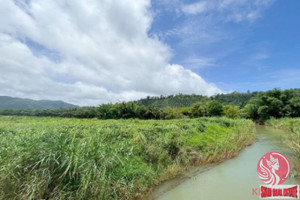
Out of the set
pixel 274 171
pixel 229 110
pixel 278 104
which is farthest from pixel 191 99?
pixel 274 171

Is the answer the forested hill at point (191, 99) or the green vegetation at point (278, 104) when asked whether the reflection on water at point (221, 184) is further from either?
the forested hill at point (191, 99)

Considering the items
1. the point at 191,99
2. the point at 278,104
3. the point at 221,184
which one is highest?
the point at 191,99

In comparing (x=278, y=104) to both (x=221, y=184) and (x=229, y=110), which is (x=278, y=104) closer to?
(x=229, y=110)

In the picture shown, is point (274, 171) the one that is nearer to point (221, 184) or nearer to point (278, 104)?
point (221, 184)

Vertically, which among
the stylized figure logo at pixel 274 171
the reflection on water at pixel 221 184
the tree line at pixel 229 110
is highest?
the tree line at pixel 229 110

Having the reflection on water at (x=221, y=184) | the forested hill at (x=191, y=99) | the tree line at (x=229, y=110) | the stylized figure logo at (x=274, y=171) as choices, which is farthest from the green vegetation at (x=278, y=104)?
the forested hill at (x=191, y=99)

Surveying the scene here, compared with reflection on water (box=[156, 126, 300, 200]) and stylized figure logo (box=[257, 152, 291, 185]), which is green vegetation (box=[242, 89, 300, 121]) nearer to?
reflection on water (box=[156, 126, 300, 200])

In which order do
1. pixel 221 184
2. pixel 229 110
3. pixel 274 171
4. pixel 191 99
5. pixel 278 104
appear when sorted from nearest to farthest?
pixel 274 171 < pixel 221 184 < pixel 278 104 < pixel 229 110 < pixel 191 99

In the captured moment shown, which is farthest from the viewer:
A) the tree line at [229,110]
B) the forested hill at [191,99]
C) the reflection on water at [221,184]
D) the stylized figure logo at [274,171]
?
the forested hill at [191,99]

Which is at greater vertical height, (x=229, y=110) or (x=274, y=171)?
(x=229, y=110)

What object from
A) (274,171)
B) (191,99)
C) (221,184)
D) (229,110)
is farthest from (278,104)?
(191,99)

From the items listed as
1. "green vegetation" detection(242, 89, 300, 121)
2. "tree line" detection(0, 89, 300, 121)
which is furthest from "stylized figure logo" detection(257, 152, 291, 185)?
"green vegetation" detection(242, 89, 300, 121)

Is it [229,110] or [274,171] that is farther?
[229,110]

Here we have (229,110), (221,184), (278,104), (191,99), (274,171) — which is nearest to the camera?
(274,171)
